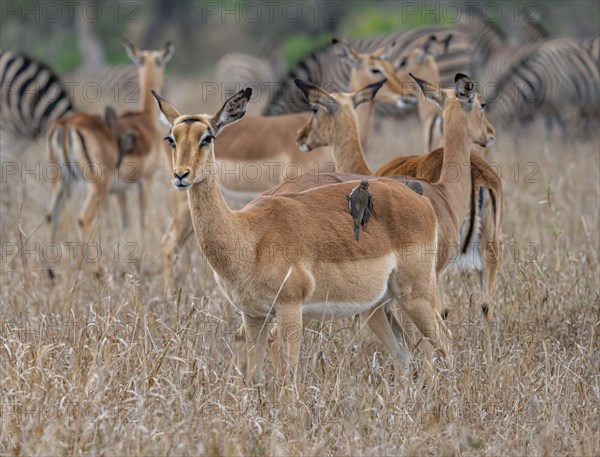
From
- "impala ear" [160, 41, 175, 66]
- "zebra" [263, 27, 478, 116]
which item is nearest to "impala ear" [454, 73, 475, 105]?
"zebra" [263, 27, 478, 116]

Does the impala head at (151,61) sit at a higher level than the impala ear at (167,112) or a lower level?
lower

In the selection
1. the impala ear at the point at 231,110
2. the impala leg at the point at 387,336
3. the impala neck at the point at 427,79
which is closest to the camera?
the impala ear at the point at 231,110

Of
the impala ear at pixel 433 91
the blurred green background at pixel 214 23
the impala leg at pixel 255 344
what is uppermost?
the impala ear at pixel 433 91

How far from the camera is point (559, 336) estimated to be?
17.3 feet

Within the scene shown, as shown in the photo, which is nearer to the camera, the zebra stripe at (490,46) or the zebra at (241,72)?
the zebra stripe at (490,46)

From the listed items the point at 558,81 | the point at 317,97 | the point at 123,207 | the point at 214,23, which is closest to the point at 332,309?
the point at 317,97

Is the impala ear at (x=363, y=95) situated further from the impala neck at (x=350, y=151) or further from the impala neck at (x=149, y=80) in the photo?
the impala neck at (x=149, y=80)

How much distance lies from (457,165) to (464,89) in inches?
15.9

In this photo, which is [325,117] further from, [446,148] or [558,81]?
[558,81]

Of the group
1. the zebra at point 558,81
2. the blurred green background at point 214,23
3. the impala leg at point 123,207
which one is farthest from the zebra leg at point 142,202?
the blurred green background at point 214,23

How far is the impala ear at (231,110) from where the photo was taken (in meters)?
4.35

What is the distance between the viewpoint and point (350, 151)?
6.00m

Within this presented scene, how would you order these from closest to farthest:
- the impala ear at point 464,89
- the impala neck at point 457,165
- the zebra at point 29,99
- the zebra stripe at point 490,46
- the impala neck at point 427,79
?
the impala neck at point 457,165
the impala ear at point 464,89
the impala neck at point 427,79
the zebra at point 29,99
the zebra stripe at point 490,46

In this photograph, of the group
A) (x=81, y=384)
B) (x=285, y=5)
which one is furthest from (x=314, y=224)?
(x=285, y=5)
